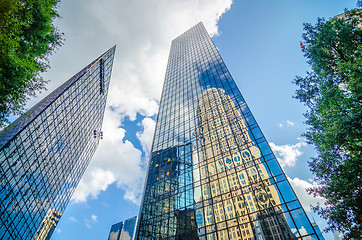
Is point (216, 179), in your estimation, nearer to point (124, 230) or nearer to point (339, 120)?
point (339, 120)

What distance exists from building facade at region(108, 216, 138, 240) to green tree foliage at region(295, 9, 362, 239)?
150345mm

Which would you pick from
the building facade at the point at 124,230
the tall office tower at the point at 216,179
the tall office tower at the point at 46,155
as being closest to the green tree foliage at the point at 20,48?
the tall office tower at the point at 46,155

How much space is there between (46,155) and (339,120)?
148ft

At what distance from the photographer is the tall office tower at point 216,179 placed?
14.7 meters

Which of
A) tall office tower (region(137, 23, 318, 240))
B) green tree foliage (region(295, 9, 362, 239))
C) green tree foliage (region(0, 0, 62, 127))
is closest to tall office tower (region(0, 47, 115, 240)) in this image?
green tree foliage (region(0, 0, 62, 127))

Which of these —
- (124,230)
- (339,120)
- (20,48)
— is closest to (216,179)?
(339,120)

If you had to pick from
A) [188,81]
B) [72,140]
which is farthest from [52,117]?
[188,81]

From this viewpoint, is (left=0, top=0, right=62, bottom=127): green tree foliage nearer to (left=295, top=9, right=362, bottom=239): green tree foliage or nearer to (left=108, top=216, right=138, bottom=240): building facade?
(left=295, top=9, right=362, bottom=239): green tree foliage

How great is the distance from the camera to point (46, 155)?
111 feet

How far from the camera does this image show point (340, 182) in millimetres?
11258

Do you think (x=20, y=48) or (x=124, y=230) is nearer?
(x=20, y=48)

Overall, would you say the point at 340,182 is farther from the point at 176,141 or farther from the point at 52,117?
the point at 52,117

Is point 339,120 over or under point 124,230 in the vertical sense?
under

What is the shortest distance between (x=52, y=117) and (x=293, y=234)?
41795mm
